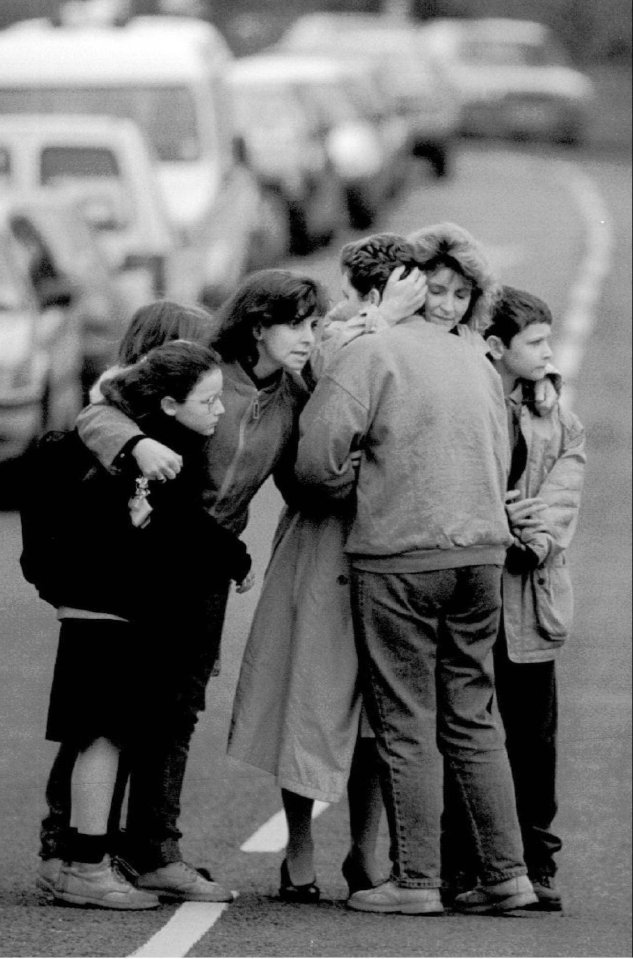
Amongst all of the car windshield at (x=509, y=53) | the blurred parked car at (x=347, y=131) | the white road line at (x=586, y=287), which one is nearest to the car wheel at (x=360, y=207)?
the blurred parked car at (x=347, y=131)

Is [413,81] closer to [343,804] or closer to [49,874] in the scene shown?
[343,804]

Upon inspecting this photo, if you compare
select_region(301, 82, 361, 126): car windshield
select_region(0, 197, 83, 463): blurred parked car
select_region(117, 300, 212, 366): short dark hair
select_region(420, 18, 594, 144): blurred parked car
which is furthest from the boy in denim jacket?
select_region(420, 18, 594, 144): blurred parked car

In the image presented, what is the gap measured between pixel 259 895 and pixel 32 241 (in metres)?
8.47

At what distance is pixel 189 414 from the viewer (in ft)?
16.7

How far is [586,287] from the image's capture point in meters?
18.1

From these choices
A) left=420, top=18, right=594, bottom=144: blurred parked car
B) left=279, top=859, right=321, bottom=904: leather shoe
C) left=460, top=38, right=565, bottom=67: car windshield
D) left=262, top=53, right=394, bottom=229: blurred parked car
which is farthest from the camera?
left=460, top=38, right=565, bottom=67: car windshield

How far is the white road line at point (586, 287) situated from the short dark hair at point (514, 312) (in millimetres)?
8239

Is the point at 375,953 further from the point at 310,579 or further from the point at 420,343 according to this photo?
the point at 420,343

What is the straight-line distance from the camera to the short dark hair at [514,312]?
542cm

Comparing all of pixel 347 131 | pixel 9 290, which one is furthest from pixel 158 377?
pixel 347 131

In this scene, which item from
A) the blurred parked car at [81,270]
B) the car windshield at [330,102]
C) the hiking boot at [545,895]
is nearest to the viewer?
the hiking boot at [545,895]

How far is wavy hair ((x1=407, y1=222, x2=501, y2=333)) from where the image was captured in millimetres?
5164

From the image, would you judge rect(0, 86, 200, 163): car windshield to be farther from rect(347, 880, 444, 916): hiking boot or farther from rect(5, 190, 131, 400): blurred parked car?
rect(347, 880, 444, 916): hiking boot

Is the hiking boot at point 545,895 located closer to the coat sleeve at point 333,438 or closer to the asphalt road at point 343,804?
the asphalt road at point 343,804
